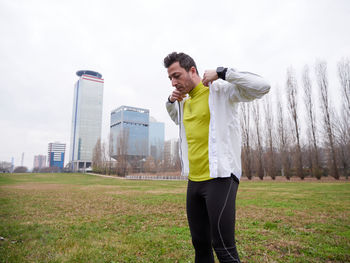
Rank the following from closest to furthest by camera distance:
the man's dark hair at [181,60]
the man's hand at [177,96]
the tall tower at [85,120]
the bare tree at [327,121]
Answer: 1. the man's dark hair at [181,60]
2. the man's hand at [177,96]
3. the bare tree at [327,121]
4. the tall tower at [85,120]

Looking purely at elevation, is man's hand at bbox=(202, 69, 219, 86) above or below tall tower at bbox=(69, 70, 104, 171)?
below

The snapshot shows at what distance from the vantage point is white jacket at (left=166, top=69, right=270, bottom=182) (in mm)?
1450

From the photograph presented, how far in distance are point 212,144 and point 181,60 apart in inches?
30.5

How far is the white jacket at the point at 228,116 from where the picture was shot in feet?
4.76

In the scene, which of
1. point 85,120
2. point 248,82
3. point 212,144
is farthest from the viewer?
point 85,120

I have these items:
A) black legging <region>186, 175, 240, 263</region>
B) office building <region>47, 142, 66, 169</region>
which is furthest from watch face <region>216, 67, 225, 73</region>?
office building <region>47, 142, 66, 169</region>

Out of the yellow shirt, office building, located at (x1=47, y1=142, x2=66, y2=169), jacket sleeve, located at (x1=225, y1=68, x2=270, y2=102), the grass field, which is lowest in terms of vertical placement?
the grass field

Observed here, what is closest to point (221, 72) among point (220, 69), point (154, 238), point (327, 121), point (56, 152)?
point (220, 69)

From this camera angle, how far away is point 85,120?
99.8 metres

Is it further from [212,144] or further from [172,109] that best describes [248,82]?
[172,109]

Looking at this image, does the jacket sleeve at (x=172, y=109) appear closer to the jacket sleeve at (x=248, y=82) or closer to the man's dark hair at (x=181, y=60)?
the man's dark hair at (x=181, y=60)

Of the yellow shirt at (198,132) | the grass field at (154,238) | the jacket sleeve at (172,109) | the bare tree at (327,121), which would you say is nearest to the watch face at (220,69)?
the yellow shirt at (198,132)

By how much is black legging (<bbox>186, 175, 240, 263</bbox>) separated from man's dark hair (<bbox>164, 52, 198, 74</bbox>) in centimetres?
97

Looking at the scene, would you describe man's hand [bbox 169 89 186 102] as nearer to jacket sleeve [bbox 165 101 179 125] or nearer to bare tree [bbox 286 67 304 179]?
jacket sleeve [bbox 165 101 179 125]
